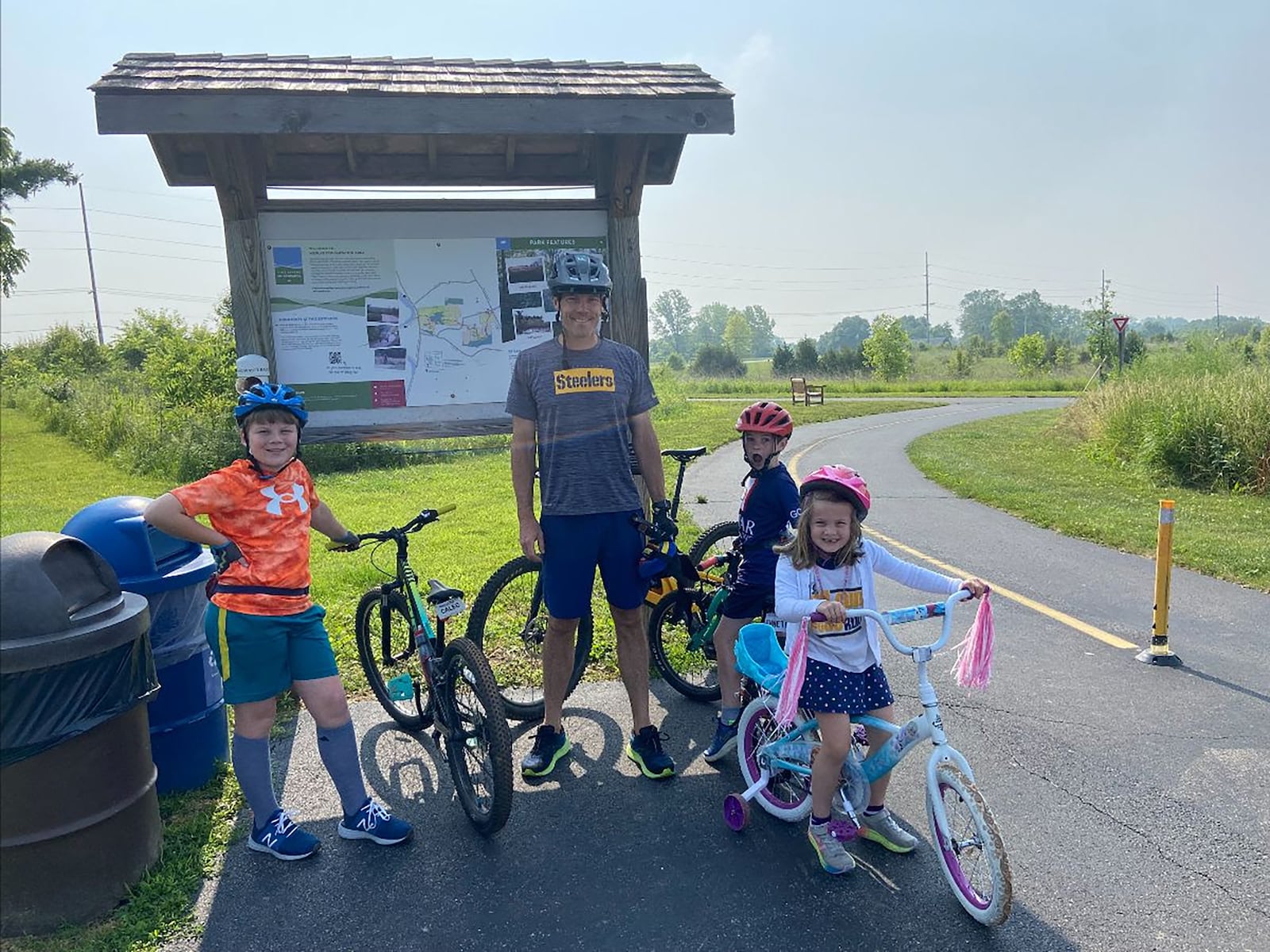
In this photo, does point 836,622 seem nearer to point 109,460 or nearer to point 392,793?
point 392,793

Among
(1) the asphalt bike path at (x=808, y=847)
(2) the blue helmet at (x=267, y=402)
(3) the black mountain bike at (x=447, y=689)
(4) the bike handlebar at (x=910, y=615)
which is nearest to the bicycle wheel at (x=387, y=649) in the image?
(3) the black mountain bike at (x=447, y=689)

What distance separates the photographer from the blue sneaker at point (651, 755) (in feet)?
13.0

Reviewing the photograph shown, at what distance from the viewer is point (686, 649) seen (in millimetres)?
5164

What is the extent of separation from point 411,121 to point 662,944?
13.5 feet

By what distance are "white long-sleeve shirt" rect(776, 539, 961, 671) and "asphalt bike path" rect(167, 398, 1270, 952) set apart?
825mm

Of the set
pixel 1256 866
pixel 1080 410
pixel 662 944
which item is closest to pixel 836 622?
pixel 662 944

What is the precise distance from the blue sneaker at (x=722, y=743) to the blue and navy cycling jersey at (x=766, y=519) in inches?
26.9

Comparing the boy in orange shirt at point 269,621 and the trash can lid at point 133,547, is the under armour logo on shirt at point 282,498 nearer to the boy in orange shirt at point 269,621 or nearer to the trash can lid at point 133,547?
the boy in orange shirt at point 269,621

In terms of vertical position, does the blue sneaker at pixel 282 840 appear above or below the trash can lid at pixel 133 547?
below

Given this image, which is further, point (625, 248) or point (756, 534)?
point (625, 248)

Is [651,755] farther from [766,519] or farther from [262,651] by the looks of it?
[262,651]

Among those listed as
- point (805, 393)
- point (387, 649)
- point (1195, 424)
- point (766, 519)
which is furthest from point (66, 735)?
point (805, 393)

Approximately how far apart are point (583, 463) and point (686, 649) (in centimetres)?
182

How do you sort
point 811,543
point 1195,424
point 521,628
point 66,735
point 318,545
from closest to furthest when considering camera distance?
point 66,735
point 811,543
point 521,628
point 318,545
point 1195,424
